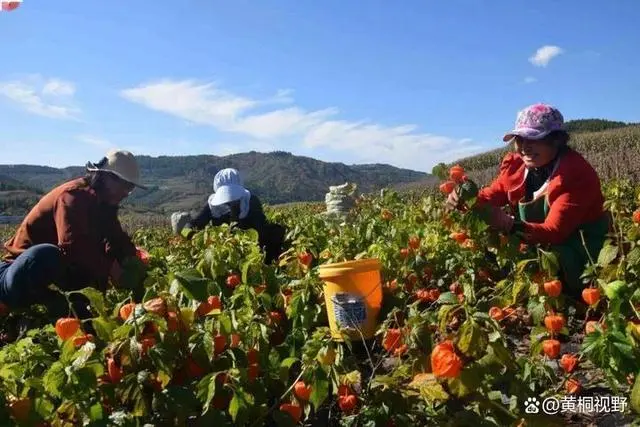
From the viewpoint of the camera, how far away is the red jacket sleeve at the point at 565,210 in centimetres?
302

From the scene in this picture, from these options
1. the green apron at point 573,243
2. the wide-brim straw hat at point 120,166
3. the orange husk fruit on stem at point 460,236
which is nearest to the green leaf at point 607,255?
the green apron at point 573,243

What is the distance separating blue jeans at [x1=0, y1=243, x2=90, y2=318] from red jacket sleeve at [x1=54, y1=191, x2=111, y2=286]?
0.08m

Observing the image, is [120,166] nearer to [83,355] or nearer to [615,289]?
[83,355]

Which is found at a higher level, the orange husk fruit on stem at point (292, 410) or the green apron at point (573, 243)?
the green apron at point (573, 243)

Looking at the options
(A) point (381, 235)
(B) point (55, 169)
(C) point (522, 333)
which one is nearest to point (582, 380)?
(C) point (522, 333)

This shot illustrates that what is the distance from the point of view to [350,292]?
2775 millimetres

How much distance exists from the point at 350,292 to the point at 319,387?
39.1 inches

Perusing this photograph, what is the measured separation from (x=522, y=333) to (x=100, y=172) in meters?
2.51

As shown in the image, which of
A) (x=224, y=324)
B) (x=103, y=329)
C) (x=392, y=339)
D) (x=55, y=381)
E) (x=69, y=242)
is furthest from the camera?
(x=69, y=242)

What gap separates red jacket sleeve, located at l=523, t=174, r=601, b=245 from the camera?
302 centimetres

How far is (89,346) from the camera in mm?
1641

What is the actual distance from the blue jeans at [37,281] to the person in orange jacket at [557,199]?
7.50 ft

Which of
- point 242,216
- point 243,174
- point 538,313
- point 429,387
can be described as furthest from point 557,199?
point 243,174

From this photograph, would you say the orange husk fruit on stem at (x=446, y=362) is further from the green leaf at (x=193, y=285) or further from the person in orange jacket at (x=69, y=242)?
the person in orange jacket at (x=69, y=242)
